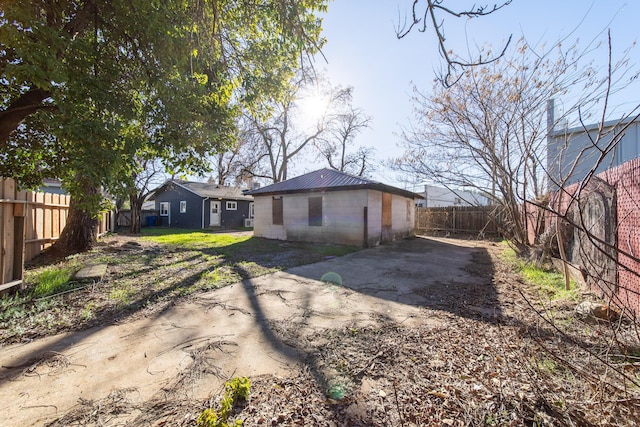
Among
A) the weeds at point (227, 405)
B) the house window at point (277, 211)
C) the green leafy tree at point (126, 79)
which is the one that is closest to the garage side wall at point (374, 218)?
the house window at point (277, 211)

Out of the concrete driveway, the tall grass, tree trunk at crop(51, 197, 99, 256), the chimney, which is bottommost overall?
the concrete driveway

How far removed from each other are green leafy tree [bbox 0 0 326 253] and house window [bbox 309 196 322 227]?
239 inches

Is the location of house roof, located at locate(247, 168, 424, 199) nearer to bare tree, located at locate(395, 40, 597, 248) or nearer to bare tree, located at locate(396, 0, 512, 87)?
bare tree, located at locate(395, 40, 597, 248)

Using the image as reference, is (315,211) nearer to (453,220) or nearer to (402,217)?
(402,217)

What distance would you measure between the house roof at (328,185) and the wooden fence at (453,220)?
318 cm

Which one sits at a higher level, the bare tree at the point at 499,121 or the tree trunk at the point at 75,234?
the bare tree at the point at 499,121

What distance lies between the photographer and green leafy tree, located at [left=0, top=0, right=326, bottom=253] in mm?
3141

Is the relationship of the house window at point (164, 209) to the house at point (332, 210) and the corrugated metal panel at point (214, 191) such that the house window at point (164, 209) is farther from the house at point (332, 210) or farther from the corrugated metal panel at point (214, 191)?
the house at point (332, 210)

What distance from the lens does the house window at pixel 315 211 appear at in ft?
36.1

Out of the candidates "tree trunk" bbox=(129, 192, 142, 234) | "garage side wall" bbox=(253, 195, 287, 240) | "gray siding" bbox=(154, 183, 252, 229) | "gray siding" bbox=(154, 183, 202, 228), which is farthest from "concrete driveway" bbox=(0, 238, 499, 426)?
"gray siding" bbox=(154, 183, 202, 228)

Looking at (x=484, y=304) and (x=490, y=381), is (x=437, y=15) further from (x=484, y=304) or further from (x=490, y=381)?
(x=484, y=304)

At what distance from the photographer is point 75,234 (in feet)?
24.2

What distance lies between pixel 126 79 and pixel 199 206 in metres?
16.8

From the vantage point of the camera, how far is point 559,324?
3.12m
